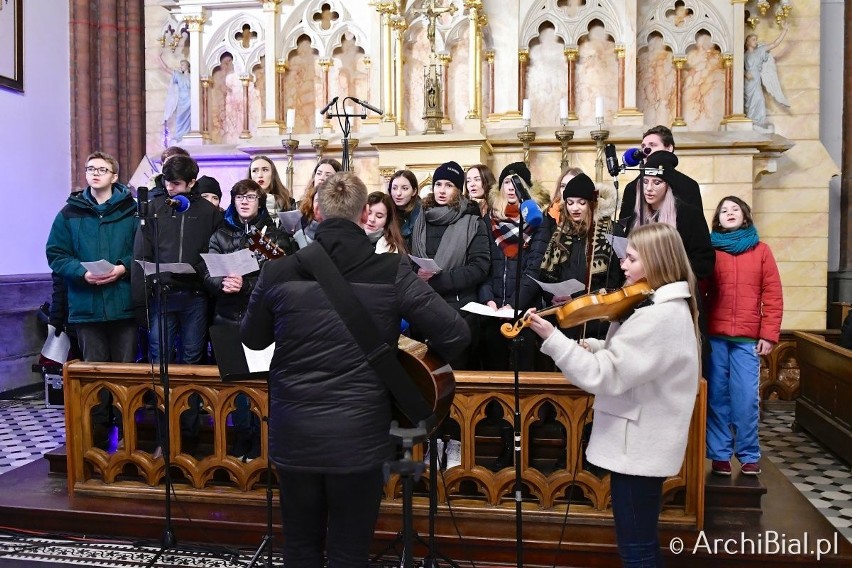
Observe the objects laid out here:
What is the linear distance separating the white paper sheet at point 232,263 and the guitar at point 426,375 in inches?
62.7

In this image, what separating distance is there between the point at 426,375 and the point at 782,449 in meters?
4.30

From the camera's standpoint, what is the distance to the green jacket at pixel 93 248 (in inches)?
178

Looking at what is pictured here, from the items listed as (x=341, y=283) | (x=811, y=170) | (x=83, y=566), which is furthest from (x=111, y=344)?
(x=811, y=170)

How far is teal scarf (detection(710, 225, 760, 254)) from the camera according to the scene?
4305 millimetres

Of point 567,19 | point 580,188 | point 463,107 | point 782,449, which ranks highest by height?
point 567,19

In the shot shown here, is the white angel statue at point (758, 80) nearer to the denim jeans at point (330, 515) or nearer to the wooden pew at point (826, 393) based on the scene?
the wooden pew at point (826, 393)

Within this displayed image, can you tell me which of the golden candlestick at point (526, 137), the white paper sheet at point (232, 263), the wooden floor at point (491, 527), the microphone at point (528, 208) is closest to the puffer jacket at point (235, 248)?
the white paper sheet at point (232, 263)

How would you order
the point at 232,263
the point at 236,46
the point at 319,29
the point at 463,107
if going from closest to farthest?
the point at 232,263, the point at 463,107, the point at 319,29, the point at 236,46

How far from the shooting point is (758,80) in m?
7.68

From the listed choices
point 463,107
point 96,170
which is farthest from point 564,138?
point 96,170

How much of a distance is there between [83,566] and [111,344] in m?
1.52

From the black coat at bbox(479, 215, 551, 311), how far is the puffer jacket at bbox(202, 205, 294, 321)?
1148mm

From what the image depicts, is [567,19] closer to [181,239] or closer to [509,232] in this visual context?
[509,232]

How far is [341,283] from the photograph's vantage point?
235cm
